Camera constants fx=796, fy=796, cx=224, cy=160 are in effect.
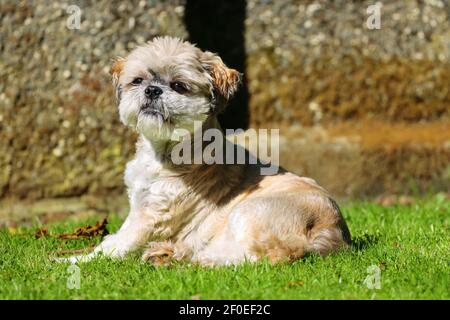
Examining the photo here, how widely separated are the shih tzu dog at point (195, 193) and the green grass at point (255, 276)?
0.19 m

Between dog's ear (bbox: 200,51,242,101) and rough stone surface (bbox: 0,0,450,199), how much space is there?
2.51 m

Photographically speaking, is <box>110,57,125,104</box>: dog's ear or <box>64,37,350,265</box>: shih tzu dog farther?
<box>110,57,125,104</box>: dog's ear

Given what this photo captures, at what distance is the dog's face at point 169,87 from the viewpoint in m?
5.77

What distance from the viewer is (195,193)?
19.7 ft

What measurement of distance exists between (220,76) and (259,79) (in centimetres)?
315

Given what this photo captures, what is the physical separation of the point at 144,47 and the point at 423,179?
446cm

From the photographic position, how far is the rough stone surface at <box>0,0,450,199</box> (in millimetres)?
8211

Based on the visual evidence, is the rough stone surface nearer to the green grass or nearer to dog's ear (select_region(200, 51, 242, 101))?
the green grass

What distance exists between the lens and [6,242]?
657 centimetres

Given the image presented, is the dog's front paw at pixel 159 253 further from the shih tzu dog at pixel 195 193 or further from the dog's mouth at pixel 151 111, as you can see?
the dog's mouth at pixel 151 111

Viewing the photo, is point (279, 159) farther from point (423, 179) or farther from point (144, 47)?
point (144, 47)
